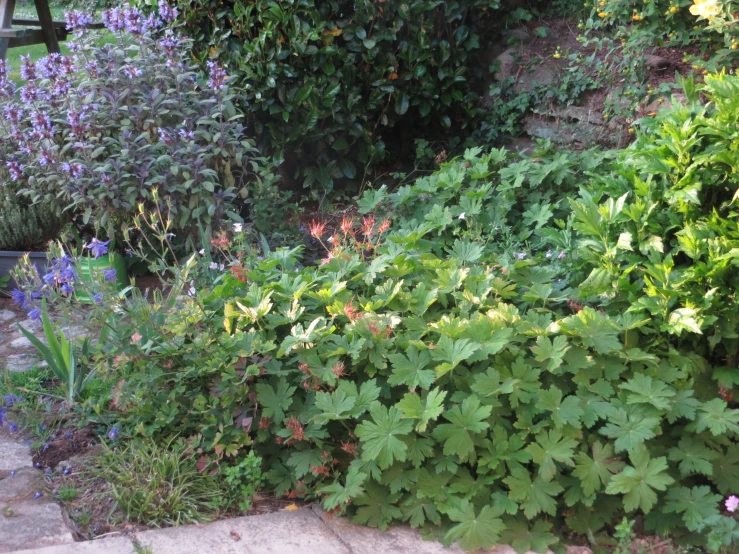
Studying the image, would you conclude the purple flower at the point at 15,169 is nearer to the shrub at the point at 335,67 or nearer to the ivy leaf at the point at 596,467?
the shrub at the point at 335,67

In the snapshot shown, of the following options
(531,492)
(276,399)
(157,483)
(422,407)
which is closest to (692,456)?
(531,492)

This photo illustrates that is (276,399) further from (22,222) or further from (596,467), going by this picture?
(22,222)

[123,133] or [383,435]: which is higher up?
[123,133]

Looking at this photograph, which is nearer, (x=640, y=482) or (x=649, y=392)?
(x=640, y=482)

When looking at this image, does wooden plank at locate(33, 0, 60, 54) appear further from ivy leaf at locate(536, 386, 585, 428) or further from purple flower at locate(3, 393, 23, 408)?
ivy leaf at locate(536, 386, 585, 428)

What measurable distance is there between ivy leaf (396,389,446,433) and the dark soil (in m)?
1.36

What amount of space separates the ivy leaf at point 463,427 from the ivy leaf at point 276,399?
573 mm

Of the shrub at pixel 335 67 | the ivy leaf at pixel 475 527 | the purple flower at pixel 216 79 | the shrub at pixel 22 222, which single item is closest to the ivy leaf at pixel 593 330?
the ivy leaf at pixel 475 527

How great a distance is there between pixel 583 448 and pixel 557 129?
3.30 meters

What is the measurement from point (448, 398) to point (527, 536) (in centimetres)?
55

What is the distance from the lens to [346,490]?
2406 mm

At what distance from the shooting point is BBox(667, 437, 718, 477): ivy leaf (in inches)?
98.1

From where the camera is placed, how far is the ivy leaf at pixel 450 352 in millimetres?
2465

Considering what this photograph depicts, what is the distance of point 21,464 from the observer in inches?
109
